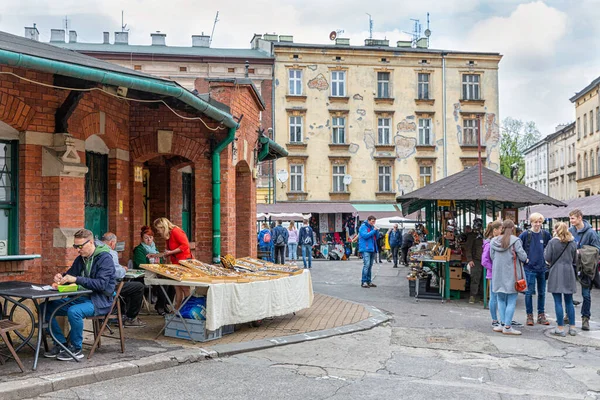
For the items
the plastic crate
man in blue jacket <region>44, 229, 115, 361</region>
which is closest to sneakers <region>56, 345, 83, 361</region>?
man in blue jacket <region>44, 229, 115, 361</region>

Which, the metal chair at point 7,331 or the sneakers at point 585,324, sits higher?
the metal chair at point 7,331

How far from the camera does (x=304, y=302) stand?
10406 millimetres

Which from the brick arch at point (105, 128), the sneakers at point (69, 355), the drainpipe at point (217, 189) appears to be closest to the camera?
the sneakers at point (69, 355)

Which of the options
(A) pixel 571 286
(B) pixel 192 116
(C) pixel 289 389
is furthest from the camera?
(B) pixel 192 116

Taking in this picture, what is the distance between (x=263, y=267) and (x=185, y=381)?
4.24m

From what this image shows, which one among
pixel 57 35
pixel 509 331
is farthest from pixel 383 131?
pixel 509 331

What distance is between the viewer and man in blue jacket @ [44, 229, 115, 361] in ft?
23.4

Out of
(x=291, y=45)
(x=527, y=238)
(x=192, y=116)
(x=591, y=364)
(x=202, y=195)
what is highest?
(x=291, y=45)

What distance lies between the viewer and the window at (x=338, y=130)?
3909cm

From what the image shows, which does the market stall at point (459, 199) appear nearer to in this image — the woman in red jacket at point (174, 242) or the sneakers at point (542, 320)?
the sneakers at point (542, 320)

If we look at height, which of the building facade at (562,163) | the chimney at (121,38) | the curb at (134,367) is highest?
the chimney at (121,38)

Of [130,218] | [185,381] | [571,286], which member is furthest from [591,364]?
[130,218]

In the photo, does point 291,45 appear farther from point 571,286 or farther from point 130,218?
point 571,286

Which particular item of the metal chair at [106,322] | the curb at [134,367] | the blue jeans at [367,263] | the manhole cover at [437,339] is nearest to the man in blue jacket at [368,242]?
the blue jeans at [367,263]
